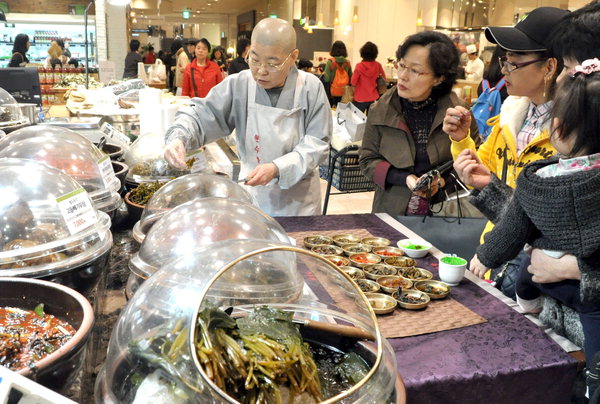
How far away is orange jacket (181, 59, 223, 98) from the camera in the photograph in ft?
27.9

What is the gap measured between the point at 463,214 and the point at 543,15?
1274 mm

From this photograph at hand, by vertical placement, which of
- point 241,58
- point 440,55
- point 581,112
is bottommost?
point 581,112

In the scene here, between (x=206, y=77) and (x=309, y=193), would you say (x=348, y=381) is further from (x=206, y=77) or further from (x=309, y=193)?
(x=206, y=77)

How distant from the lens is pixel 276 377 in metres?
0.91

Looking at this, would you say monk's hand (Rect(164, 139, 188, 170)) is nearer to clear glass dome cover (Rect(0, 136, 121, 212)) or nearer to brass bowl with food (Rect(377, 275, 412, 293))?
clear glass dome cover (Rect(0, 136, 121, 212))

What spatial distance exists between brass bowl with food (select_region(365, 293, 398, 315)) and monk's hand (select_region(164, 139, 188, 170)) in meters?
1.11

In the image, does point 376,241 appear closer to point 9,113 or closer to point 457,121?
point 457,121

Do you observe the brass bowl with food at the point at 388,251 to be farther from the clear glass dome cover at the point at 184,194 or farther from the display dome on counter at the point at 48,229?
the display dome on counter at the point at 48,229

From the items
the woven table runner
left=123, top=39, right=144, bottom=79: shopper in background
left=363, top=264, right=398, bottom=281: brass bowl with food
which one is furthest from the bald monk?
left=123, top=39, right=144, bottom=79: shopper in background

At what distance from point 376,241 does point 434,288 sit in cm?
51

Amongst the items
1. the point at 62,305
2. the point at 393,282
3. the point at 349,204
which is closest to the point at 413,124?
the point at 393,282

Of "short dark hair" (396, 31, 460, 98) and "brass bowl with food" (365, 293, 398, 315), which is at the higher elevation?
"short dark hair" (396, 31, 460, 98)

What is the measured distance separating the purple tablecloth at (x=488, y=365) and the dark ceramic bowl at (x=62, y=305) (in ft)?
2.88

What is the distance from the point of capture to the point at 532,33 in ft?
7.86
